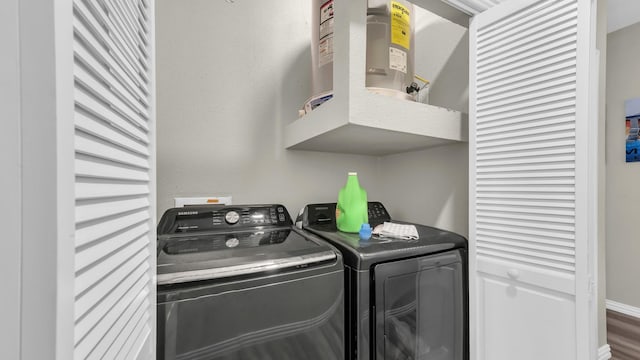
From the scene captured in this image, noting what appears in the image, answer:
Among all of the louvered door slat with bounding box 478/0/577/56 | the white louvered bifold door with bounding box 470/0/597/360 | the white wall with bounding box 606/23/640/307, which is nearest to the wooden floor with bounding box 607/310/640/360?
the white wall with bounding box 606/23/640/307

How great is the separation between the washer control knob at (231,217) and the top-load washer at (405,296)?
1.44ft

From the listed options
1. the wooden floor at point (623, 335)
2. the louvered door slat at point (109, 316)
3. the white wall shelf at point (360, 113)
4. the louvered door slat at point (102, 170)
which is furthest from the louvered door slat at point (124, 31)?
the wooden floor at point (623, 335)

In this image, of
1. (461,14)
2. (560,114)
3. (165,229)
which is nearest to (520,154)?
(560,114)

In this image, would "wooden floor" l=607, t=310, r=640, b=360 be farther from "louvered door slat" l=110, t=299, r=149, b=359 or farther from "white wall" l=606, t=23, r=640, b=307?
"louvered door slat" l=110, t=299, r=149, b=359

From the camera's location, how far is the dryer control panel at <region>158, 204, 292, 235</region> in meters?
1.15

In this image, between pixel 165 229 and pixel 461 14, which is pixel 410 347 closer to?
pixel 165 229

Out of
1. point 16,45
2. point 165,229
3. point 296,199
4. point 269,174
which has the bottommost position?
point 165,229

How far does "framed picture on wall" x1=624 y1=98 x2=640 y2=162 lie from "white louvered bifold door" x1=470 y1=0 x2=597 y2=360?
2540 mm

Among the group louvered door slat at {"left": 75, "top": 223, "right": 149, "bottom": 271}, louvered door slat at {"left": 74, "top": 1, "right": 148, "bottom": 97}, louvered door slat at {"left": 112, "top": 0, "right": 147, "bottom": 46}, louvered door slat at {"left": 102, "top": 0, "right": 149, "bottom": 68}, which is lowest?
louvered door slat at {"left": 75, "top": 223, "right": 149, "bottom": 271}

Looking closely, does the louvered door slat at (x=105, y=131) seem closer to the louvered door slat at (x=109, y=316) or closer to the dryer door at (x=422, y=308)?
the louvered door slat at (x=109, y=316)

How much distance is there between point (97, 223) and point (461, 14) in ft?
5.11

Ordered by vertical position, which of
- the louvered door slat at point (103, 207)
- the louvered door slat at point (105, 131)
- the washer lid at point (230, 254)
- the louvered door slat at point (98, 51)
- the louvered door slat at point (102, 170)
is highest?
the louvered door slat at point (98, 51)

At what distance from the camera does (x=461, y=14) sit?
3.80 feet

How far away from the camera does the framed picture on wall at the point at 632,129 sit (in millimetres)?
2297
